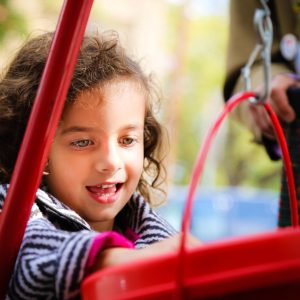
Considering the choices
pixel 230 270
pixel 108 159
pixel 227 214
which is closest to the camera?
pixel 230 270

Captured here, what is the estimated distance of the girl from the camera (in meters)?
0.68

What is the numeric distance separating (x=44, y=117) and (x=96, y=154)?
0.69 feet

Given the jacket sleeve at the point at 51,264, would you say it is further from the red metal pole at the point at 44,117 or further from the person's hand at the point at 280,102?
the person's hand at the point at 280,102

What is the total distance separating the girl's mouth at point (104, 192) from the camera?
2.85 ft

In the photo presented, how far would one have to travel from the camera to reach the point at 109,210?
89 cm

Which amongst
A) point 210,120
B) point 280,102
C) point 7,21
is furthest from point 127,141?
point 210,120

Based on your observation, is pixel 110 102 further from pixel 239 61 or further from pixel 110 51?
pixel 239 61

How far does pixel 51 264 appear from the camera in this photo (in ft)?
2.07

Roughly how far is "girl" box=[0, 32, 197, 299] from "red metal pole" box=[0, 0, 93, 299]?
Answer: 2.0 inches

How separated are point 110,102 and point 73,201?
0.15 metres

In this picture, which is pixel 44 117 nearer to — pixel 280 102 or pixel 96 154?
pixel 96 154

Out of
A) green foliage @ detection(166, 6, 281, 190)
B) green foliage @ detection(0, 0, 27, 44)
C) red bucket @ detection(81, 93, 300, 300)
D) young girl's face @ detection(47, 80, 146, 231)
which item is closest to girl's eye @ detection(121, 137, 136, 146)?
young girl's face @ detection(47, 80, 146, 231)

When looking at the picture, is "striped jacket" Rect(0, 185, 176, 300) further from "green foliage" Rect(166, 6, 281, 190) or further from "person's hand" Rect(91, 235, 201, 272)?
"green foliage" Rect(166, 6, 281, 190)

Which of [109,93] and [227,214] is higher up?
[227,214]
